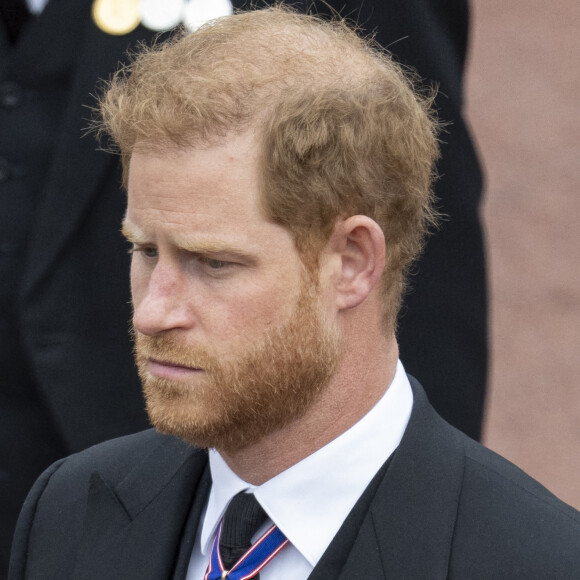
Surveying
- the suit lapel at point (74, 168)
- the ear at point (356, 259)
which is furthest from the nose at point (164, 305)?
the suit lapel at point (74, 168)

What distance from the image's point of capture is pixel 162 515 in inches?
89.7

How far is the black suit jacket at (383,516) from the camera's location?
2.02 meters

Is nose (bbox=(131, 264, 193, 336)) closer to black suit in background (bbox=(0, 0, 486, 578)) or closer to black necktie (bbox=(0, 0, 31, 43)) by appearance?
black suit in background (bbox=(0, 0, 486, 578))

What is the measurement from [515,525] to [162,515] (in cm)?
63

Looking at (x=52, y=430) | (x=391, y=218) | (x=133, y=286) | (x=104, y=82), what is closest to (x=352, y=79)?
(x=391, y=218)

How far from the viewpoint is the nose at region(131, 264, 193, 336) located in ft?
6.58

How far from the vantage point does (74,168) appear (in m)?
3.11

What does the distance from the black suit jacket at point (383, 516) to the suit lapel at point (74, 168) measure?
2.49 ft

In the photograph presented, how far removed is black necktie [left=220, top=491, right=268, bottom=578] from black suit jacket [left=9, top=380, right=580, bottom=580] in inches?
5.8

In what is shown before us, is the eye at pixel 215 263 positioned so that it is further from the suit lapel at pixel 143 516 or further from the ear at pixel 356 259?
the suit lapel at pixel 143 516

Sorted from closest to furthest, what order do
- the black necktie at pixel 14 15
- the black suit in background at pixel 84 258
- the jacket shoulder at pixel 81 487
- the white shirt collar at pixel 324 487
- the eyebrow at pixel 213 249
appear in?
the eyebrow at pixel 213 249 < the white shirt collar at pixel 324 487 < the jacket shoulder at pixel 81 487 < the black suit in background at pixel 84 258 < the black necktie at pixel 14 15

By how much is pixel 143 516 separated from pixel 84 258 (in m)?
1.09

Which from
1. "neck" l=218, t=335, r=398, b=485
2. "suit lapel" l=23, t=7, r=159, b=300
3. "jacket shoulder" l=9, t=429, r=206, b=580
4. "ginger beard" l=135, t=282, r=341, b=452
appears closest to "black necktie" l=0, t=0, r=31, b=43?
"suit lapel" l=23, t=7, r=159, b=300

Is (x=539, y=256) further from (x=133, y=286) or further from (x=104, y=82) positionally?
(x=133, y=286)
